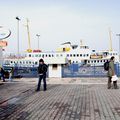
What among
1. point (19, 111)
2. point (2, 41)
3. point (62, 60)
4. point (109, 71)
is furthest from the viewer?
point (62, 60)

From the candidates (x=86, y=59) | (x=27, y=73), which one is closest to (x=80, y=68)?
(x=27, y=73)

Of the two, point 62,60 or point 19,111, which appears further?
point 62,60

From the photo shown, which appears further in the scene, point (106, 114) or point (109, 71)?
point (109, 71)

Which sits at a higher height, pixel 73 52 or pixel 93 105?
pixel 73 52

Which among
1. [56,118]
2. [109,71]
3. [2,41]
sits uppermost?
[2,41]

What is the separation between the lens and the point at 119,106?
1073 centimetres

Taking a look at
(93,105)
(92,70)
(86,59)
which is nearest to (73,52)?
(86,59)

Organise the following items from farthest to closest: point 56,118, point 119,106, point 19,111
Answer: point 119,106 < point 19,111 < point 56,118

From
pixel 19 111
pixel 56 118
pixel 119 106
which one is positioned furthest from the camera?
pixel 119 106

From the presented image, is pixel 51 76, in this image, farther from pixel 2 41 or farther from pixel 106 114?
pixel 106 114

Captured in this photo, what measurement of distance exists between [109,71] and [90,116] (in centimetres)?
962

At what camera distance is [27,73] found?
3200 centimetres

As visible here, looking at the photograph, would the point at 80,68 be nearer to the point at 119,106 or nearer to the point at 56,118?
the point at 119,106

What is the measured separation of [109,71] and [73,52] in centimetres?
5297
